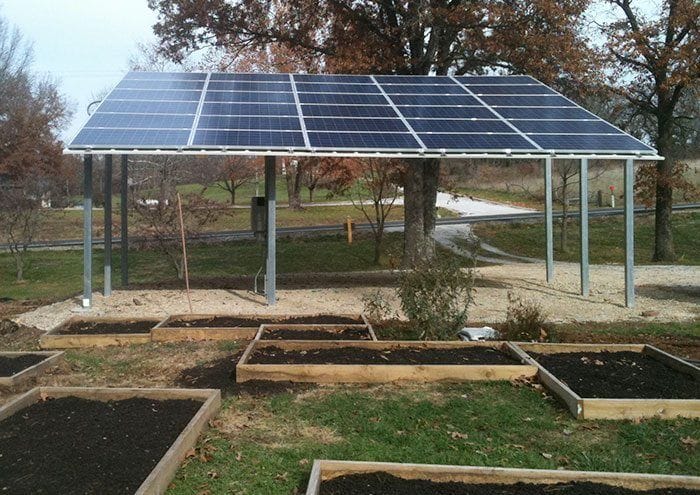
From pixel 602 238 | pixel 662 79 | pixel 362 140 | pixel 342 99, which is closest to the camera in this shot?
pixel 362 140

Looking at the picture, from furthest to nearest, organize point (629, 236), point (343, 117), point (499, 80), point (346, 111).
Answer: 1. point (499, 80)
2. point (346, 111)
3. point (343, 117)
4. point (629, 236)

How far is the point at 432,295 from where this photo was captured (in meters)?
8.08

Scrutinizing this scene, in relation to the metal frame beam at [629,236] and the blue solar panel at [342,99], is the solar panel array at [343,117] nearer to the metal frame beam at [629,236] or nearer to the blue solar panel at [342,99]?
the blue solar panel at [342,99]

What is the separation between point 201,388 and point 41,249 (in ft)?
76.1

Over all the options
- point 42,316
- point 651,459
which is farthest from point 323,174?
point 651,459

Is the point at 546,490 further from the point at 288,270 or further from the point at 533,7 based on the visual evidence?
the point at 288,270

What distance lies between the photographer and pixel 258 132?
11148 mm

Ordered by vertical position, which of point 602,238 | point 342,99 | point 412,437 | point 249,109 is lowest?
point 412,437

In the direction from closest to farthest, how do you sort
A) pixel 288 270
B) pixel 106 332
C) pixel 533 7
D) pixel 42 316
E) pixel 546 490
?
pixel 546 490, pixel 106 332, pixel 42 316, pixel 533 7, pixel 288 270

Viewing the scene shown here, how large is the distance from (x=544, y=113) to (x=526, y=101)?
2.87ft

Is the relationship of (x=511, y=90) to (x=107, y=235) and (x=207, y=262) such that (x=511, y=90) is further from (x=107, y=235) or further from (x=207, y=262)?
(x=207, y=262)

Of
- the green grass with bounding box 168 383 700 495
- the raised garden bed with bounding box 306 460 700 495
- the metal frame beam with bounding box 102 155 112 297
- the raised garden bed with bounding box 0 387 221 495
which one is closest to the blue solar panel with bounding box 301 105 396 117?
the metal frame beam with bounding box 102 155 112 297

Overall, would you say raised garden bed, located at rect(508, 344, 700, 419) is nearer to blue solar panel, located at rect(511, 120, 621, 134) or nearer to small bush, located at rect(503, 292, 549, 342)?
small bush, located at rect(503, 292, 549, 342)

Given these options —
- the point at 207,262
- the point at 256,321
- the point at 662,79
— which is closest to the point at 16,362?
the point at 256,321
